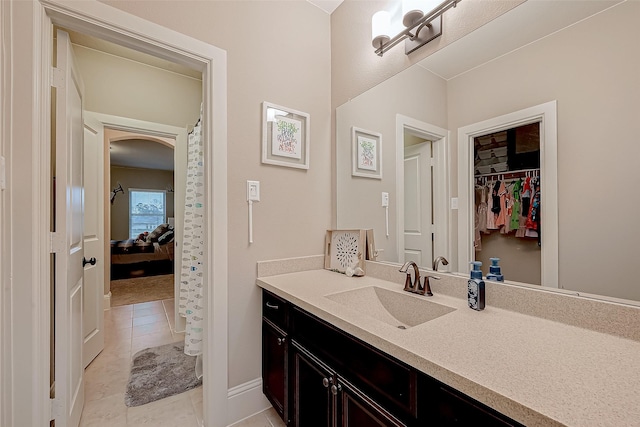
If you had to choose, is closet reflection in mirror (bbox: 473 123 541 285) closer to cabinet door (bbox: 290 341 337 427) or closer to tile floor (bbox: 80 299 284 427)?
cabinet door (bbox: 290 341 337 427)

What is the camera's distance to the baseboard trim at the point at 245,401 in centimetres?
158

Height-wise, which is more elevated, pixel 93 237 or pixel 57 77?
pixel 57 77

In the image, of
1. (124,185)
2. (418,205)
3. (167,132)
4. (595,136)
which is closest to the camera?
(595,136)

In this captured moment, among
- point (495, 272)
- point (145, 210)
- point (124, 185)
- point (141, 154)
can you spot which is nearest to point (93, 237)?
point (495, 272)

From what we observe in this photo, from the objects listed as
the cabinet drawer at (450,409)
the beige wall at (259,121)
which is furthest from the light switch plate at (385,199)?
the cabinet drawer at (450,409)

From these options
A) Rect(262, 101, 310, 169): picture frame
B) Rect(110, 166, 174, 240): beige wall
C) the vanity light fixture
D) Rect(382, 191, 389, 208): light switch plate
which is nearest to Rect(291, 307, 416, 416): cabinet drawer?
Rect(382, 191, 389, 208): light switch plate

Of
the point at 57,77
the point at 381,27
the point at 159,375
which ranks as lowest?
the point at 159,375

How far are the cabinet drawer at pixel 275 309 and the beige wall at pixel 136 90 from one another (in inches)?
95.3

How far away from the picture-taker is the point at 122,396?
6.06 feet

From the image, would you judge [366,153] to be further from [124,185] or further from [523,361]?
[124,185]

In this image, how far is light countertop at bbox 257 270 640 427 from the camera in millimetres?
521

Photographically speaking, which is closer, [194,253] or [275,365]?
[275,365]

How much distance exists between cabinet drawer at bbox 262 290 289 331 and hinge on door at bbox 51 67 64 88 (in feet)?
4.95

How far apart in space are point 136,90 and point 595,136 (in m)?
3.56
